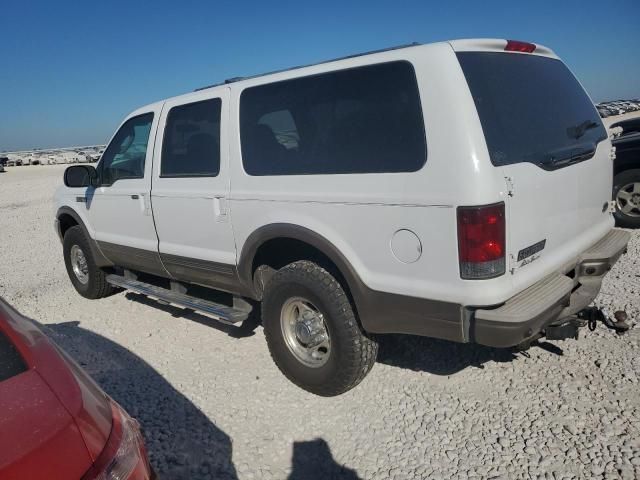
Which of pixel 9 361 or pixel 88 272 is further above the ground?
pixel 9 361

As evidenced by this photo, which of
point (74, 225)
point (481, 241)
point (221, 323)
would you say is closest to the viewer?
point (481, 241)

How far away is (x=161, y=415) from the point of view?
326 centimetres

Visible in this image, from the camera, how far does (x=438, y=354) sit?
149 inches

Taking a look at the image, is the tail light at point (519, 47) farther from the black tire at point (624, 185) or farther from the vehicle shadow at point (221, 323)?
the black tire at point (624, 185)

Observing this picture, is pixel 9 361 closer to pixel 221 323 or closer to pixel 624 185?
pixel 221 323

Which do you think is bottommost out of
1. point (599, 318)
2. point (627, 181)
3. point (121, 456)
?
point (599, 318)

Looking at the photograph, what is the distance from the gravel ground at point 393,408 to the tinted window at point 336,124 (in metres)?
1.56

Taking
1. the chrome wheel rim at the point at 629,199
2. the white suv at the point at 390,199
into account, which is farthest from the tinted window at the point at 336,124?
the chrome wheel rim at the point at 629,199

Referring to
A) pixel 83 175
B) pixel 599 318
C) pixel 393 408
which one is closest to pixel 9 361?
pixel 393 408

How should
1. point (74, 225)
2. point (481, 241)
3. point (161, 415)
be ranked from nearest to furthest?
point (481, 241), point (161, 415), point (74, 225)

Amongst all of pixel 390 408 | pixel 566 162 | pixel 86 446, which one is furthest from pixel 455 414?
pixel 86 446

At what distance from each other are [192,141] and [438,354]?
2612 millimetres

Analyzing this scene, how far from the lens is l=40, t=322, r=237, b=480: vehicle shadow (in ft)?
9.05

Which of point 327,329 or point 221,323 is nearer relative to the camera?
point 327,329
